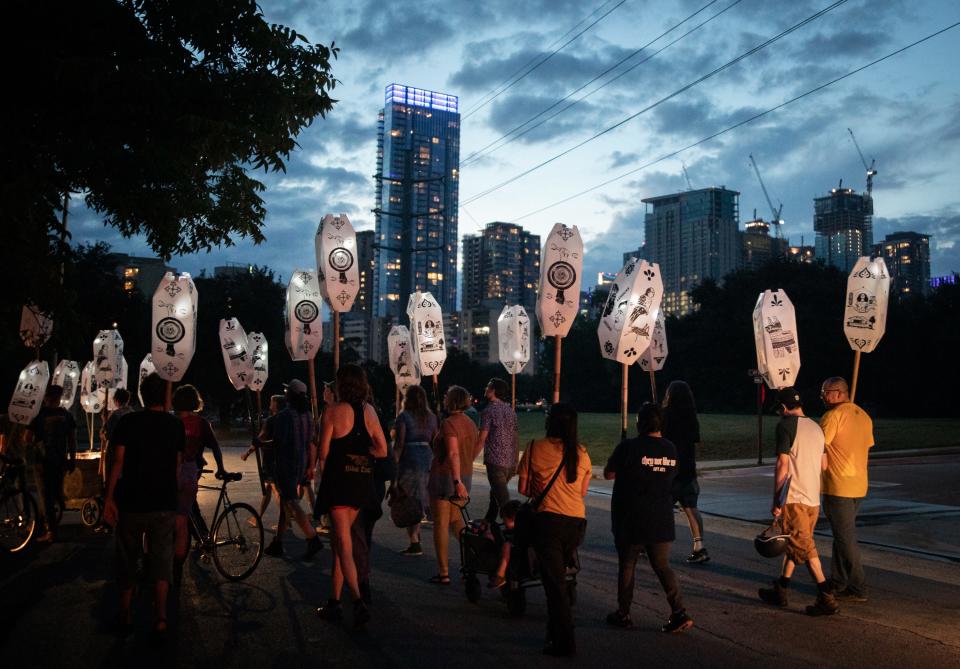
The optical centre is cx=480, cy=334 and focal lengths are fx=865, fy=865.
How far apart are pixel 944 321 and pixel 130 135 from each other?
57442mm

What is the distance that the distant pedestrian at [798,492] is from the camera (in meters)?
7.78

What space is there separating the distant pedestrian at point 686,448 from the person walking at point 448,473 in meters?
2.49

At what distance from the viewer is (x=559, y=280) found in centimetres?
1435

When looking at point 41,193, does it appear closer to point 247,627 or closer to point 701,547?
point 247,627

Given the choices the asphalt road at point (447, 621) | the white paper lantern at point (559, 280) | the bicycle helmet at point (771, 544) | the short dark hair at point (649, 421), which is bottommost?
the asphalt road at point (447, 621)

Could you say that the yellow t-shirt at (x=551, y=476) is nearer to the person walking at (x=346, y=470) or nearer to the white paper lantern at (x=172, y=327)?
the person walking at (x=346, y=470)

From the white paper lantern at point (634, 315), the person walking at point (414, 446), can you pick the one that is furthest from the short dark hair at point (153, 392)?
the white paper lantern at point (634, 315)

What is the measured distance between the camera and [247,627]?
699 cm

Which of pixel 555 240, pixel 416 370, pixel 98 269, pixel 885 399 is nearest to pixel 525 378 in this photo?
pixel 885 399

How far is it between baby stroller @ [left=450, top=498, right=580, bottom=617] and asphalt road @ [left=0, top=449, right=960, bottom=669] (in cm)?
15

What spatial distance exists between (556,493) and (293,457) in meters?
4.84

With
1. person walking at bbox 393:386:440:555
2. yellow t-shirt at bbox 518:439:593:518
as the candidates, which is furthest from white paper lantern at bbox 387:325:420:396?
yellow t-shirt at bbox 518:439:593:518

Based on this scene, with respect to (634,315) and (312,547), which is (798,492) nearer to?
(312,547)

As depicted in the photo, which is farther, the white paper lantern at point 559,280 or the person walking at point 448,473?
the white paper lantern at point 559,280
